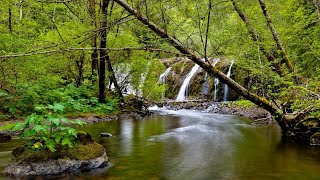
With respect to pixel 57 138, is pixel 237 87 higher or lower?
higher

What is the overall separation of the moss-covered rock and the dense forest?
2.66ft

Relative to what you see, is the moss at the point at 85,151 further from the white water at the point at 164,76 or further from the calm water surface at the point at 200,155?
the white water at the point at 164,76

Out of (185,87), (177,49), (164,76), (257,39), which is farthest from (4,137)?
(164,76)

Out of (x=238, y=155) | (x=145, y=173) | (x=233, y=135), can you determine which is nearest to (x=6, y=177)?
(x=145, y=173)

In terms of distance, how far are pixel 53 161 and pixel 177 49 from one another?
426 centimetres

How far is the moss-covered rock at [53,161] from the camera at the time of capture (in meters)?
5.09

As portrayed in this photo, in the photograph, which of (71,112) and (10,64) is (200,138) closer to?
(71,112)

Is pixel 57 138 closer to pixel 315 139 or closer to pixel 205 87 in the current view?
pixel 315 139

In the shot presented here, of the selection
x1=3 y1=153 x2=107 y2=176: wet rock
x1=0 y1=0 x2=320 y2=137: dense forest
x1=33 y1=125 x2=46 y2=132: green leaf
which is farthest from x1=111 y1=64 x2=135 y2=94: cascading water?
x1=33 y1=125 x2=46 y2=132: green leaf

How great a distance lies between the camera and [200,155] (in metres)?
7.11

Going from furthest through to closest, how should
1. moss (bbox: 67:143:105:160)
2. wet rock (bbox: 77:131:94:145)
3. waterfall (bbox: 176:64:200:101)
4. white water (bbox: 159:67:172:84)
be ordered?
white water (bbox: 159:67:172:84) → waterfall (bbox: 176:64:200:101) → wet rock (bbox: 77:131:94:145) → moss (bbox: 67:143:105:160)

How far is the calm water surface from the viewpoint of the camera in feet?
18.1

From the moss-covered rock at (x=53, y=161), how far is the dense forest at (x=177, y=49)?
812 millimetres

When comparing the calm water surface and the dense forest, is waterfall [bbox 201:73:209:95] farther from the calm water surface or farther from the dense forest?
the calm water surface
